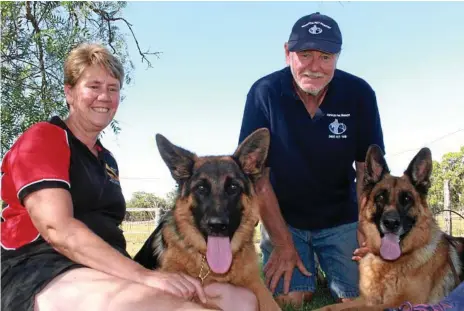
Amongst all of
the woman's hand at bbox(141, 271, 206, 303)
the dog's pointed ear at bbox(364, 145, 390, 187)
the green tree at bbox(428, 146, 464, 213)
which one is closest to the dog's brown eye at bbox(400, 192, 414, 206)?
the dog's pointed ear at bbox(364, 145, 390, 187)

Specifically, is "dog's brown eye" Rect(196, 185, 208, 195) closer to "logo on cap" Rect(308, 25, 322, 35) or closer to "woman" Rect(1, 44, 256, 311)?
"woman" Rect(1, 44, 256, 311)

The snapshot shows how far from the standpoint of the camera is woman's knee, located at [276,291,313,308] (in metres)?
4.61

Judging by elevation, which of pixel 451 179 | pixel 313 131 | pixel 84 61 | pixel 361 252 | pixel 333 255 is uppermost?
pixel 84 61

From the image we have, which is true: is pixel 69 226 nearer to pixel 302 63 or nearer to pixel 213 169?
pixel 213 169

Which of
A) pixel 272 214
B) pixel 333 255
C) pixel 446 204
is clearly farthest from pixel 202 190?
pixel 446 204

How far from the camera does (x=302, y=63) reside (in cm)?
439

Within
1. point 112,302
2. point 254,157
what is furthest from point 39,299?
point 254,157

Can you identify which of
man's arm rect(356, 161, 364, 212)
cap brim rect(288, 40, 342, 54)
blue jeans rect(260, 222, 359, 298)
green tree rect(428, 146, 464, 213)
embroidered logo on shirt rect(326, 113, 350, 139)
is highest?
cap brim rect(288, 40, 342, 54)

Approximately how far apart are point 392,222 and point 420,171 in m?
0.53

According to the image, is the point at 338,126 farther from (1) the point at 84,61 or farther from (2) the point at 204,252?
(1) the point at 84,61

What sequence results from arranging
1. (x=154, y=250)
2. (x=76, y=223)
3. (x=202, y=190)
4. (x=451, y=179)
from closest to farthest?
(x=76, y=223)
(x=202, y=190)
(x=154, y=250)
(x=451, y=179)

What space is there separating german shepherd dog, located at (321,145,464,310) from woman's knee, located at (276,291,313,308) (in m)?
0.48

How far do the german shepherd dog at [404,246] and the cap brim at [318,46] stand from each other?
964 millimetres

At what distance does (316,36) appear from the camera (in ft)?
13.8
